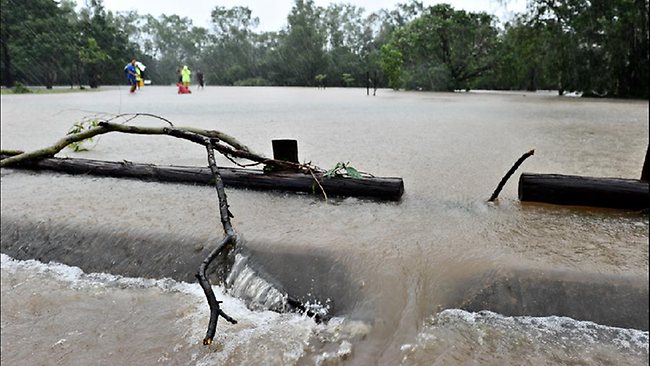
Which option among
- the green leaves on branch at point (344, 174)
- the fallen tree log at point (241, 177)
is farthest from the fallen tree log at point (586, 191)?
the green leaves on branch at point (344, 174)

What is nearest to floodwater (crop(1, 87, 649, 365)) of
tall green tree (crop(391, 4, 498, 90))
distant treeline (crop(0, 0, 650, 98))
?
distant treeline (crop(0, 0, 650, 98))

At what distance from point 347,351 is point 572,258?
1.35 m

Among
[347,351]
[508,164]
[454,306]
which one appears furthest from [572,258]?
[508,164]

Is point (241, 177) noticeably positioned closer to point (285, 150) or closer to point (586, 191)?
point (285, 150)

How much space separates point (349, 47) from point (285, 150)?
30.2ft

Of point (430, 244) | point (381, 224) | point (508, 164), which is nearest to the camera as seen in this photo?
point (430, 244)

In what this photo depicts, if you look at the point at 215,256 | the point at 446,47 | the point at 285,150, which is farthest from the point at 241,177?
the point at 446,47

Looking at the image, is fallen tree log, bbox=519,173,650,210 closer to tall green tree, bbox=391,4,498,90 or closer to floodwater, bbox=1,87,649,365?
floodwater, bbox=1,87,649,365

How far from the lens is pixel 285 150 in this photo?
389cm

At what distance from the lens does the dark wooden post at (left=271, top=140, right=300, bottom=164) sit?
386cm

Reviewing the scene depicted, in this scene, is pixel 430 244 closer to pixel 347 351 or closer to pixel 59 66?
pixel 347 351

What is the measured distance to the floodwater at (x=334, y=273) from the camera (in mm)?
1904

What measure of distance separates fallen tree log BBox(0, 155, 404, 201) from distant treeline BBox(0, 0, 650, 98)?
2322 millimetres

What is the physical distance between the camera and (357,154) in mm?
5309
